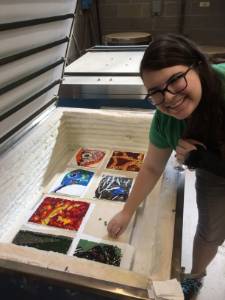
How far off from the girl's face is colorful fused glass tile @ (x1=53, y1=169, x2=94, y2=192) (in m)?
0.67

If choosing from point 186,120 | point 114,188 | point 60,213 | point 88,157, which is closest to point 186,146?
point 186,120

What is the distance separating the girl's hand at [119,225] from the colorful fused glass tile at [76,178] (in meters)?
0.32

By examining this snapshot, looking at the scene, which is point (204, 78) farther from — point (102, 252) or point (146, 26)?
point (146, 26)

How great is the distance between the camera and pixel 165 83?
27.2 inches

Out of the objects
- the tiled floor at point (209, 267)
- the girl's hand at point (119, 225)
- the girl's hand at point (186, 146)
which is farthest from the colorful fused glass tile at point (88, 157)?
the tiled floor at point (209, 267)

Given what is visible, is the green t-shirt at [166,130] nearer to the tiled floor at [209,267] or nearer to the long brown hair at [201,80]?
the long brown hair at [201,80]

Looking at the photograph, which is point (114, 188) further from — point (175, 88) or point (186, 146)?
point (175, 88)

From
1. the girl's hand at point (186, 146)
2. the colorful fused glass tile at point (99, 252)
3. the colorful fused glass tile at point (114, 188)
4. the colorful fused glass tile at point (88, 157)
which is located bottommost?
the colorful fused glass tile at point (114, 188)

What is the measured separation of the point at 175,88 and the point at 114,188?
26.6 inches

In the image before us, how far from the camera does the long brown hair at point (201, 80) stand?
0.69 meters

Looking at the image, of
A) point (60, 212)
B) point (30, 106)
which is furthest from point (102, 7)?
point (60, 212)

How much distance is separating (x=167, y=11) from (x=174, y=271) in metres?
3.59

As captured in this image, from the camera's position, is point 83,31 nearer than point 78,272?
No

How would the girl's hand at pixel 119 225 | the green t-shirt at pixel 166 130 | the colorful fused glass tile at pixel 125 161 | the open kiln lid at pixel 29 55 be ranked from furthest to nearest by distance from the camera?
the colorful fused glass tile at pixel 125 161, the girl's hand at pixel 119 225, the green t-shirt at pixel 166 130, the open kiln lid at pixel 29 55
